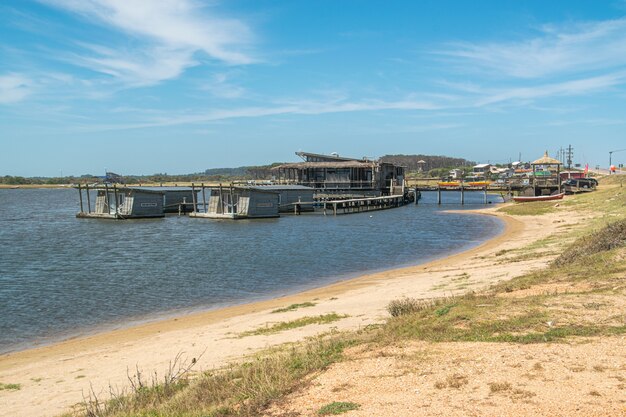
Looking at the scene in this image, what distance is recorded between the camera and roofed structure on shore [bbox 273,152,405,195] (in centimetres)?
7281

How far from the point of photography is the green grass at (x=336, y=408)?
6.74m

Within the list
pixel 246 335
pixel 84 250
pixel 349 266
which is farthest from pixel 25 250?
pixel 246 335

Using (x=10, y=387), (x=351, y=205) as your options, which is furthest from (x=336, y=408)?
(x=351, y=205)

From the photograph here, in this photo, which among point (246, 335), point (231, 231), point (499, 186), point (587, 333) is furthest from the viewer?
point (499, 186)

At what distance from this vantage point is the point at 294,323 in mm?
14023

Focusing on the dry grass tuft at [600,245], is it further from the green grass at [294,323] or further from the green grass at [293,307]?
the green grass at [293,307]

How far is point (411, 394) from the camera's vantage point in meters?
7.12

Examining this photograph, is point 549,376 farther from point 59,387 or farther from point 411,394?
point 59,387

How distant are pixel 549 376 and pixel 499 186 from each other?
8748 cm

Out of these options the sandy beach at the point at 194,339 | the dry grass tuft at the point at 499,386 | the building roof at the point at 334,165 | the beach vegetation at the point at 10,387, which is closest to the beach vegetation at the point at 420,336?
the dry grass tuft at the point at 499,386

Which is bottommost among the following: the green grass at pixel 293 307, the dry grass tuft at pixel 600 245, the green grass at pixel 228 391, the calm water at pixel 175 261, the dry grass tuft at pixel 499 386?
the calm water at pixel 175 261

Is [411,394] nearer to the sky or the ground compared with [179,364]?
nearer to the sky

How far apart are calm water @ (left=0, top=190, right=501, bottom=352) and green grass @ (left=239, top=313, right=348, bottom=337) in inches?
228

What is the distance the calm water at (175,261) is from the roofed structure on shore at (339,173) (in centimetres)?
1807
